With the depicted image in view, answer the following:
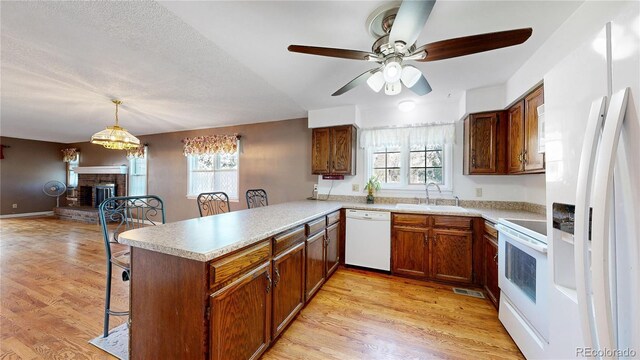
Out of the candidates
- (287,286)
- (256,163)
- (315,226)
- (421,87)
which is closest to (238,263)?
(287,286)

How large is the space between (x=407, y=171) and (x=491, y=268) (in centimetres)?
155

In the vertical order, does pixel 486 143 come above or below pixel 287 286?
above

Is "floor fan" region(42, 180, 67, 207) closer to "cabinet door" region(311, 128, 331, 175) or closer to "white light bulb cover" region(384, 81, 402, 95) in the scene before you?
"cabinet door" region(311, 128, 331, 175)

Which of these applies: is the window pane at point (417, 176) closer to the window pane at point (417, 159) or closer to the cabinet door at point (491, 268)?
the window pane at point (417, 159)

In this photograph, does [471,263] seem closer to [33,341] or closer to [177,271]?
[177,271]

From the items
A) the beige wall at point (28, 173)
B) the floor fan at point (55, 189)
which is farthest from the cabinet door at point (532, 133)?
the beige wall at point (28, 173)

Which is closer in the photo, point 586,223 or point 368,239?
point 586,223

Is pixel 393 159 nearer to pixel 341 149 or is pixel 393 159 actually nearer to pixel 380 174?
pixel 380 174

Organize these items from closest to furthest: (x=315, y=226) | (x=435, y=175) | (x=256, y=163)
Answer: (x=315, y=226)
(x=435, y=175)
(x=256, y=163)

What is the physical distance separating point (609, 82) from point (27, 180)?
1093cm

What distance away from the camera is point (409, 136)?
3293 millimetres

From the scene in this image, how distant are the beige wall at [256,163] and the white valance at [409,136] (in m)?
1.06

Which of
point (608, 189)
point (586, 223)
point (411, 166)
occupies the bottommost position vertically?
point (586, 223)

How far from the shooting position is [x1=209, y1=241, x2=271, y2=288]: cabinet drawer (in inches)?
43.8
